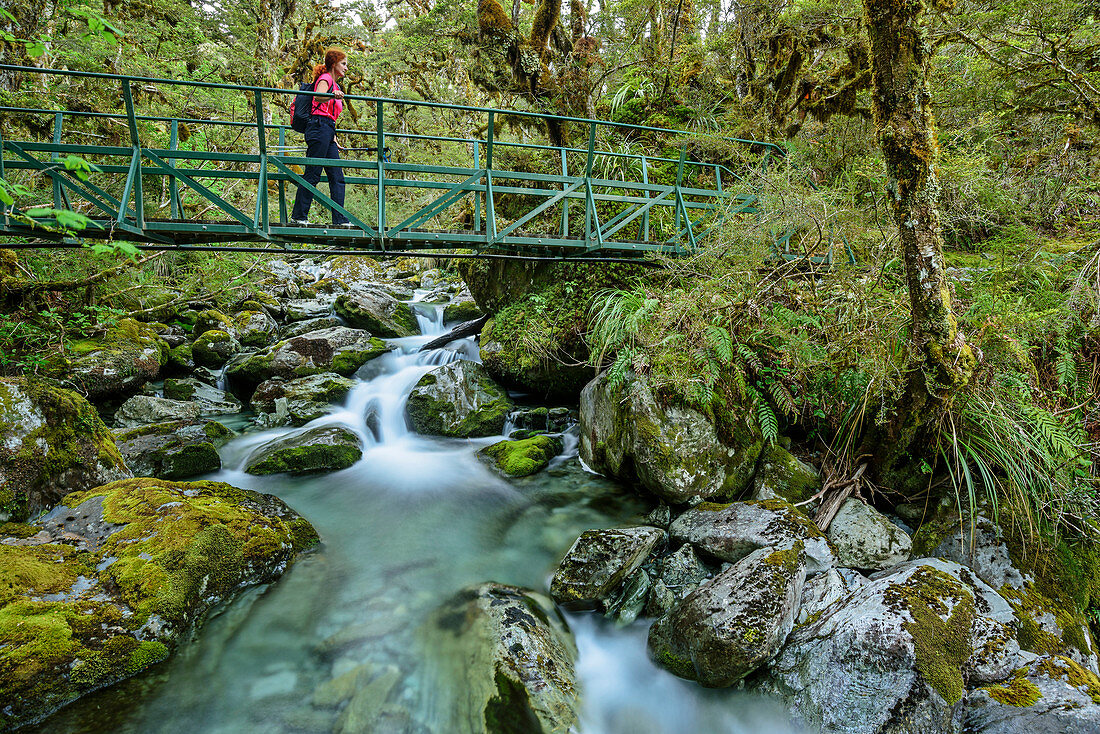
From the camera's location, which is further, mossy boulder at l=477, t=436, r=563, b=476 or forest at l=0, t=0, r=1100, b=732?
mossy boulder at l=477, t=436, r=563, b=476

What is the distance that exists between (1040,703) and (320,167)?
25.8 ft

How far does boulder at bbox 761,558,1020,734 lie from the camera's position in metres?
2.86

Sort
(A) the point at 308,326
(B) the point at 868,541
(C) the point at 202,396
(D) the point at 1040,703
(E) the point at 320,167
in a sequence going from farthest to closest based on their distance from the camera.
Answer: (A) the point at 308,326 < (C) the point at 202,396 < (E) the point at 320,167 < (B) the point at 868,541 < (D) the point at 1040,703

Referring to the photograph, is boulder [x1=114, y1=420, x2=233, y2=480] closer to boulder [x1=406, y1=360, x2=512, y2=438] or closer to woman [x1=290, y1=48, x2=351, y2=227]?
boulder [x1=406, y1=360, x2=512, y2=438]

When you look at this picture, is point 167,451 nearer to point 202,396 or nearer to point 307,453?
point 307,453

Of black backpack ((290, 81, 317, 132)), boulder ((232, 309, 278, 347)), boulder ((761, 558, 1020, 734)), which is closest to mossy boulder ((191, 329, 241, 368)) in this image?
boulder ((232, 309, 278, 347))

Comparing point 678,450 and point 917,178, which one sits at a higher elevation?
point 917,178

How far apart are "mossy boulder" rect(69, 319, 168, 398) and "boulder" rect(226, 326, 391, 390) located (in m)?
1.31

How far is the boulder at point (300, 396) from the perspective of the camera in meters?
8.30

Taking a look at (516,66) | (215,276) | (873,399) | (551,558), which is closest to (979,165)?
(873,399)

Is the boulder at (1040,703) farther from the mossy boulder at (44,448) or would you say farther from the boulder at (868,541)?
the mossy boulder at (44,448)

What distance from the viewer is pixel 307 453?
6.64 meters

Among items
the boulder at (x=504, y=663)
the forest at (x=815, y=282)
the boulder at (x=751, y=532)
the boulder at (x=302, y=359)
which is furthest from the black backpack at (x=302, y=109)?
the boulder at (x=751, y=532)

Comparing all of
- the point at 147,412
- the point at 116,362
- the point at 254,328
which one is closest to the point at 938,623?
the point at 147,412
